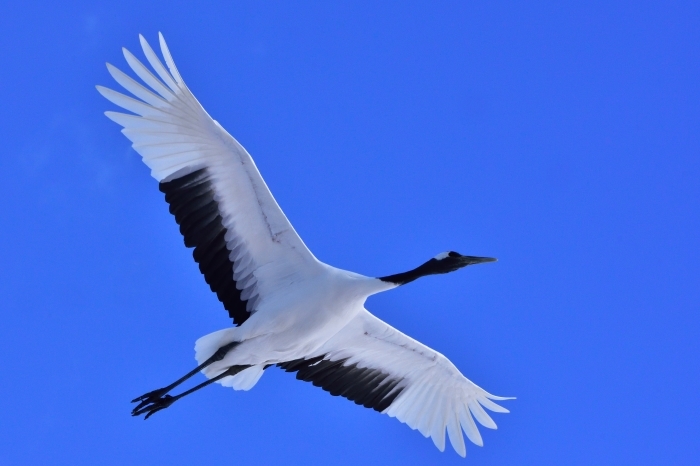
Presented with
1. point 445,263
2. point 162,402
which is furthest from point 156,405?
point 445,263

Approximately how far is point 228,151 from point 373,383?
4.38 metres

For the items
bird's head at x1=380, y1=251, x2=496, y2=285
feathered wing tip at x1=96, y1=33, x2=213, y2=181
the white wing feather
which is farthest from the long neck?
feathered wing tip at x1=96, y1=33, x2=213, y2=181

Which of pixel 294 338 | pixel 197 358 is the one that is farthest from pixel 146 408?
pixel 294 338

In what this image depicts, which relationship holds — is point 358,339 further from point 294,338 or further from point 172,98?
point 172,98

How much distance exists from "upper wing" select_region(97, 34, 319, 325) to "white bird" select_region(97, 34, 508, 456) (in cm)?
1

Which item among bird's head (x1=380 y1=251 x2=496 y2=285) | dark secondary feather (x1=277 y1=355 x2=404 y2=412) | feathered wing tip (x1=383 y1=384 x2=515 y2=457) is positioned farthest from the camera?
feathered wing tip (x1=383 y1=384 x2=515 y2=457)

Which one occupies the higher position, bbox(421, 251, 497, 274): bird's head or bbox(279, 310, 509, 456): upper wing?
bbox(421, 251, 497, 274): bird's head

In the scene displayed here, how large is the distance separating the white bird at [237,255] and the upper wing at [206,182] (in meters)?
0.01

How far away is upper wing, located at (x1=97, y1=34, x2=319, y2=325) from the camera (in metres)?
13.6

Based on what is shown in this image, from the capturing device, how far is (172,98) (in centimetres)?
1361

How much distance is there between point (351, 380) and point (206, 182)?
3.92m

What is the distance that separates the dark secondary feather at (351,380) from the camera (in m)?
15.5

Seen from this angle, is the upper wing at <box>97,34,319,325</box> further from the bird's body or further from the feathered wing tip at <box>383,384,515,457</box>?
the feathered wing tip at <box>383,384,515,457</box>

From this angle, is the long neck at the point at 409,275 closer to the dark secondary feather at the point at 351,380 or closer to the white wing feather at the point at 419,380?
the white wing feather at the point at 419,380
